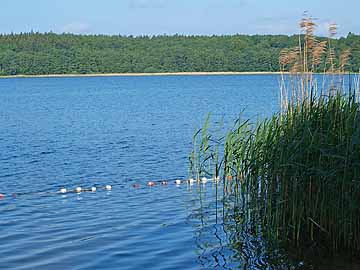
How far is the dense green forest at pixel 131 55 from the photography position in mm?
137875

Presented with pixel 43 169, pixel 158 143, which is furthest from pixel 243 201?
pixel 158 143

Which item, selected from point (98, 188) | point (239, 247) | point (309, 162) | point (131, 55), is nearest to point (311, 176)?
point (309, 162)

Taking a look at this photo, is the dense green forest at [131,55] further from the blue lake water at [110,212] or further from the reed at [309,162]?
the reed at [309,162]

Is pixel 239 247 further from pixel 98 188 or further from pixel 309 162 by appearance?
pixel 98 188

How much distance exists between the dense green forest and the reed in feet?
385

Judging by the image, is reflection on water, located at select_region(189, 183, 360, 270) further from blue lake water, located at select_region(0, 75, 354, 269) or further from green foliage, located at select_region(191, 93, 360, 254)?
green foliage, located at select_region(191, 93, 360, 254)

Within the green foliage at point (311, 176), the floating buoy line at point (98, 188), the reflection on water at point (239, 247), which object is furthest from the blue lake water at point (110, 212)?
the green foliage at point (311, 176)

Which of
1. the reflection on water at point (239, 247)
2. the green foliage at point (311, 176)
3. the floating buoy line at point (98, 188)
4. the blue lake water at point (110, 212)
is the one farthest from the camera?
the floating buoy line at point (98, 188)

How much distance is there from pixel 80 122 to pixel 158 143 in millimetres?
12592

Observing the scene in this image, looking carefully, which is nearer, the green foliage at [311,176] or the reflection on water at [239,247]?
the green foliage at [311,176]

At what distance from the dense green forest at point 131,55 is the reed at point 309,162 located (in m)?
117

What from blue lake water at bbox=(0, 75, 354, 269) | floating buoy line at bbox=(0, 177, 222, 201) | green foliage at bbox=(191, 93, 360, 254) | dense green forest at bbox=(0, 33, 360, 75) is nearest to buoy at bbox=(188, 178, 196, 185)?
floating buoy line at bbox=(0, 177, 222, 201)

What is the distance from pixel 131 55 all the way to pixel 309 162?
13718 cm

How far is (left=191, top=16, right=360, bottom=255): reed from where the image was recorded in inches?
355
